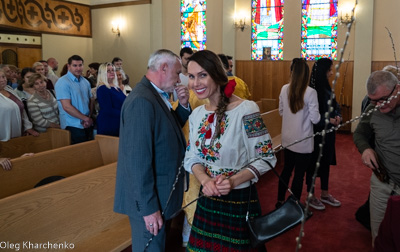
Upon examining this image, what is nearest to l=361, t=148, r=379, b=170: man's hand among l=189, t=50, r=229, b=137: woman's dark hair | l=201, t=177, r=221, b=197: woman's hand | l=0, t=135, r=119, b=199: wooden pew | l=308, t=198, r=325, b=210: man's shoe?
l=189, t=50, r=229, b=137: woman's dark hair

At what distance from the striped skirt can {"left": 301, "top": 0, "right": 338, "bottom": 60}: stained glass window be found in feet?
26.8

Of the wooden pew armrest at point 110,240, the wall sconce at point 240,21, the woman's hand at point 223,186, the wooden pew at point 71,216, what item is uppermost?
the wall sconce at point 240,21

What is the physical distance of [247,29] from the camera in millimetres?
9875

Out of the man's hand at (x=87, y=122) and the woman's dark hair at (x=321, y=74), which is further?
the man's hand at (x=87, y=122)

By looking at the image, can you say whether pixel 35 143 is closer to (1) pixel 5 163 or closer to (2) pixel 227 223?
(1) pixel 5 163

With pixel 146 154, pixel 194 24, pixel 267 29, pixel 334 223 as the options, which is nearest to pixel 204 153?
pixel 146 154

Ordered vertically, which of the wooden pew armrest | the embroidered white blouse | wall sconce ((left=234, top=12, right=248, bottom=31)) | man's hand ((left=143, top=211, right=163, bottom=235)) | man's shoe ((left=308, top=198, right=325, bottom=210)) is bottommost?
man's shoe ((left=308, top=198, right=325, bottom=210))

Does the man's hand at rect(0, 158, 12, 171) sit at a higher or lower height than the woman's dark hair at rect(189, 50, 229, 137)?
lower

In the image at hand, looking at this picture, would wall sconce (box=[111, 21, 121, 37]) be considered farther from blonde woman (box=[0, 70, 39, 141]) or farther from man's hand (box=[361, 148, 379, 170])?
man's hand (box=[361, 148, 379, 170])

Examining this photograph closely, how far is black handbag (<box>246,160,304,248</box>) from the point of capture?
159cm

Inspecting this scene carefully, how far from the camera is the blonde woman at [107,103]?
4.11 meters

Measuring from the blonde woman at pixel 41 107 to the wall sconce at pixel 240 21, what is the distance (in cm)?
641

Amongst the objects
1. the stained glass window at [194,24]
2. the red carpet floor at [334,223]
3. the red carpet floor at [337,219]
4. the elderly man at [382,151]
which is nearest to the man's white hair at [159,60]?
the elderly man at [382,151]

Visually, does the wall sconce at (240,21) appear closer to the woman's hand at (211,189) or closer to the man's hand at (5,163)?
the man's hand at (5,163)
